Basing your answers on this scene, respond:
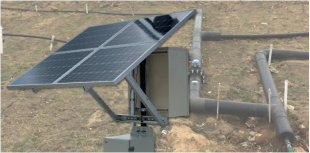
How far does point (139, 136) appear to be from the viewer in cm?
Answer: 768

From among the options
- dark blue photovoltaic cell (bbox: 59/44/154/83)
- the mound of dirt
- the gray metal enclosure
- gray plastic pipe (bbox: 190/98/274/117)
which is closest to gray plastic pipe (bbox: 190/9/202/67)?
gray plastic pipe (bbox: 190/98/274/117)

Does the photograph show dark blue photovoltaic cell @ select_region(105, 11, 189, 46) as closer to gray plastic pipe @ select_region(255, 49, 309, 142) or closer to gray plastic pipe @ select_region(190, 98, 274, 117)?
gray plastic pipe @ select_region(255, 49, 309, 142)

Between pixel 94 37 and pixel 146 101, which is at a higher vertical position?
pixel 94 37

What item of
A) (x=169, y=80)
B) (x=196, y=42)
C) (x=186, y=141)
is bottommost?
(x=186, y=141)

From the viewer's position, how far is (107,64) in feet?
23.5

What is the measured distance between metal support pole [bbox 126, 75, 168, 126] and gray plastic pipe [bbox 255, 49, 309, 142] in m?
8.03

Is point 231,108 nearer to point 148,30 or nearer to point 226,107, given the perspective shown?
point 226,107

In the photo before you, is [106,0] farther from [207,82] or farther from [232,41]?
[207,82]

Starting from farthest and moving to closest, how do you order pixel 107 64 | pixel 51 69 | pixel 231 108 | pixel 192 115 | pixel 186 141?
pixel 192 115 < pixel 231 108 < pixel 186 141 < pixel 51 69 < pixel 107 64

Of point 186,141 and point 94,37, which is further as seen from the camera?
point 186,141

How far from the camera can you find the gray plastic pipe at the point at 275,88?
1434cm

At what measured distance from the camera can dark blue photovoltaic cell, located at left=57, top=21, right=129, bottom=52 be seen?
29.1 ft

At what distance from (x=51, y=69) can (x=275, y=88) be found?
11264 millimetres

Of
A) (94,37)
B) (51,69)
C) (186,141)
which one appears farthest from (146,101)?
(186,141)
